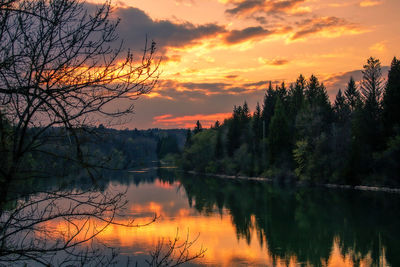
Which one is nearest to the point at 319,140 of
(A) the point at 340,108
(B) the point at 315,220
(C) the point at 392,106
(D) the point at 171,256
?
(C) the point at 392,106

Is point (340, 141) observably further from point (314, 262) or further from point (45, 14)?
point (45, 14)

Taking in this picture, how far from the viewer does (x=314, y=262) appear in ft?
64.7

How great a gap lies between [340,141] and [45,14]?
5064 centimetres

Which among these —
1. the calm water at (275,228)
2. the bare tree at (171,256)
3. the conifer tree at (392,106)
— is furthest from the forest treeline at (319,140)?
the bare tree at (171,256)

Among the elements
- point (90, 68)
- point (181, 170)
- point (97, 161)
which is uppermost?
point (90, 68)

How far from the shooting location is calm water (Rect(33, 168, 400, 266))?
20672mm

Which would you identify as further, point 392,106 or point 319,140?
point 319,140

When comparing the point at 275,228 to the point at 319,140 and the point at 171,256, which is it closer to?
the point at 171,256

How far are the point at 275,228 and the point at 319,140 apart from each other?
25874 millimetres

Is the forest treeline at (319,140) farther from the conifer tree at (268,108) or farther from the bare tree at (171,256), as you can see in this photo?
the bare tree at (171,256)

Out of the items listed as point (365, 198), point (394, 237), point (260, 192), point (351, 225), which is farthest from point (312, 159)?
point (394, 237)

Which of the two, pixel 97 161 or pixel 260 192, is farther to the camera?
pixel 260 192

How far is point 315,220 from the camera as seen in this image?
99.3 ft

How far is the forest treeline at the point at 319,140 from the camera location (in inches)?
1786
